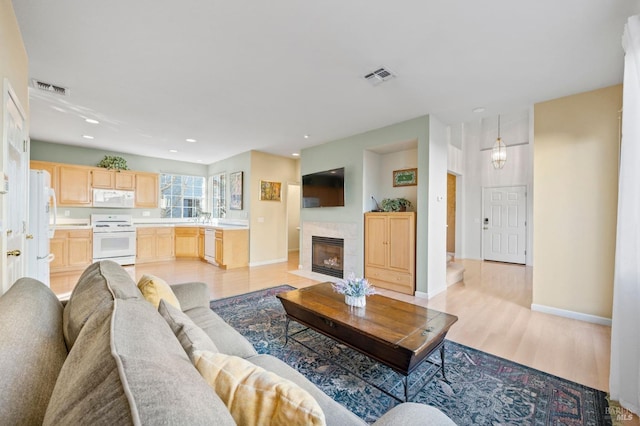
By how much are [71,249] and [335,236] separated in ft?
16.6

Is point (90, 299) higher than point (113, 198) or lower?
lower

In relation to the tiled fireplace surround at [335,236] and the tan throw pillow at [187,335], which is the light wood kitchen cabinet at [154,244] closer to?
the tiled fireplace surround at [335,236]

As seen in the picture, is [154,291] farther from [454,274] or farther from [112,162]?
[112,162]

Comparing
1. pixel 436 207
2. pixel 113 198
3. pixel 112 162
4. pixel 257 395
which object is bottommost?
pixel 257 395

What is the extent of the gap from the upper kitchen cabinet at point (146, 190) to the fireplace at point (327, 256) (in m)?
4.19

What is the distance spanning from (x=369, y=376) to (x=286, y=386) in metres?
1.53

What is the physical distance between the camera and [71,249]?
5.04 metres

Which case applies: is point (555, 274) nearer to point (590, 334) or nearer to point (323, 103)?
point (590, 334)

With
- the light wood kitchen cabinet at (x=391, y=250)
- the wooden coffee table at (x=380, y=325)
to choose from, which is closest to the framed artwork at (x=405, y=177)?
the light wood kitchen cabinet at (x=391, y=250)

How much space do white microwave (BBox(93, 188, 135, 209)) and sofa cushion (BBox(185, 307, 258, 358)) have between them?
18.1ft

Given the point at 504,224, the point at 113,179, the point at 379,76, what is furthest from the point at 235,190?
the point at 504,224

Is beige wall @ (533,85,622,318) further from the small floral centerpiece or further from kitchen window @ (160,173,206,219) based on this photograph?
kitchen window @ (160,173,206,219)

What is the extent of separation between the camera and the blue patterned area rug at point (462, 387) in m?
1.60

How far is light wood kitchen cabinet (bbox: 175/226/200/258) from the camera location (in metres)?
6.63
